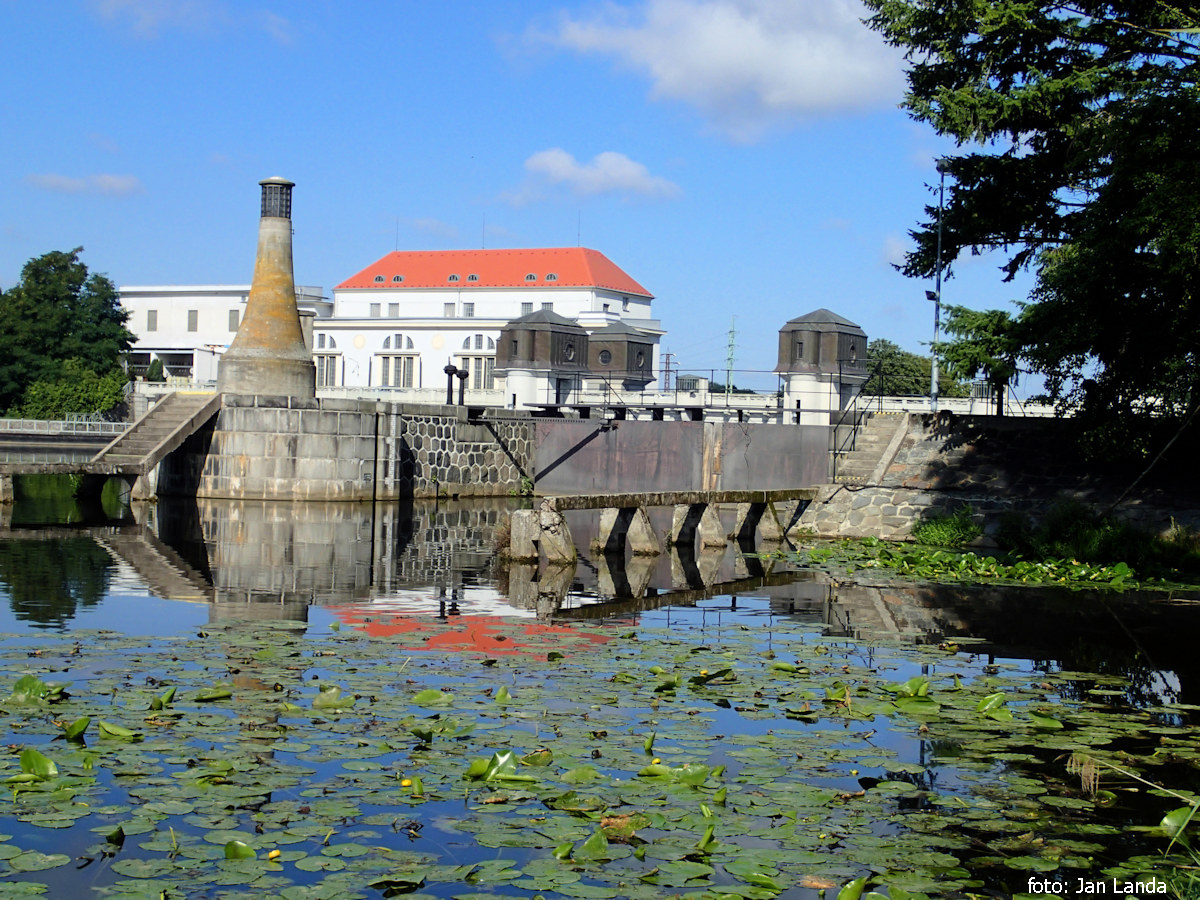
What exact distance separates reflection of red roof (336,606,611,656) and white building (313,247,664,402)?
253ft

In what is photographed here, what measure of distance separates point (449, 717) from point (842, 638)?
5.08 metres

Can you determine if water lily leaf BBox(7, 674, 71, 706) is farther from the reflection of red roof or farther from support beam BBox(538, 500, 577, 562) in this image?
support beam BBox(538, 500, 577, 562)

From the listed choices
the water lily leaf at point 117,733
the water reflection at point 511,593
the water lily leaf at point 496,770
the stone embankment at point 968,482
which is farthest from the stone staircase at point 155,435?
the water lily leaf at point 496,770

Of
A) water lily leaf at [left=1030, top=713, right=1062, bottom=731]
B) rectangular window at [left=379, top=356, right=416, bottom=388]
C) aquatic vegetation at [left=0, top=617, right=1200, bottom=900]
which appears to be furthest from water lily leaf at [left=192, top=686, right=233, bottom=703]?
rectangular window at [left=379, top=356, right=416, bottom=388]

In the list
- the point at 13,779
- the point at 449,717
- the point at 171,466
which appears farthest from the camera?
the point at 171,466

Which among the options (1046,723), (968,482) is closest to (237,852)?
(1046,723)

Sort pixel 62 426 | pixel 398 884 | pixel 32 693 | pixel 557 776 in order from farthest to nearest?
pixel 62 426 < pixel 32 693 < pixel 557 776 < pixel 398 884

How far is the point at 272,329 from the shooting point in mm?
29391

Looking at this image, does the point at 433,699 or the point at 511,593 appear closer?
the point at 433,699

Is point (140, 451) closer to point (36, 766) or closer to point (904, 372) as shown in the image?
point (36, 766)

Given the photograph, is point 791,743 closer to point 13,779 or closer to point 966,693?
point 966,693

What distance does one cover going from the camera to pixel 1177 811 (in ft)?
20.3

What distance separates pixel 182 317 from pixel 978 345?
89.6 m

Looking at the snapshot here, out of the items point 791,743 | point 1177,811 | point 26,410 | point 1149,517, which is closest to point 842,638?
point 791,743
